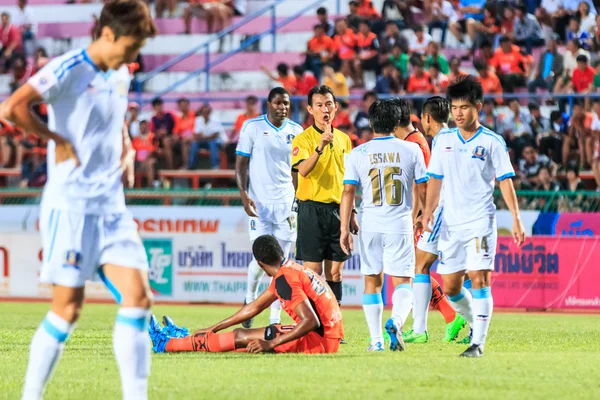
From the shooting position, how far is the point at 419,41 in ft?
74.0

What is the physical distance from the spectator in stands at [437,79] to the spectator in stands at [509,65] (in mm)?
1013

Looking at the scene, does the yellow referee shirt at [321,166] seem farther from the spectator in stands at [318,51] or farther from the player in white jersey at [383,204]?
the spectator in stands at [318,51]

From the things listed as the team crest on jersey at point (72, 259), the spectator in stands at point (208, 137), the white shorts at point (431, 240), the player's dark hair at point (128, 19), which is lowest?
the white shorts at point (431, 240)

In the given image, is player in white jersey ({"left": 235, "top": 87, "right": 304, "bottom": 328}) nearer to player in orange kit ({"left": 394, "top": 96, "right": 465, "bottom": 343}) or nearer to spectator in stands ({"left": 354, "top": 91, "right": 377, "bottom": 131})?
player in orange kit ({"left": 394, "top": 96, "right": 465, "bottom": 343})

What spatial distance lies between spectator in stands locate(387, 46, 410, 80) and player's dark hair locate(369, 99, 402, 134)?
475 inches

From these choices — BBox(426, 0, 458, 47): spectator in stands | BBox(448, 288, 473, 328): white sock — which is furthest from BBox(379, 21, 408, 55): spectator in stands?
BBox(448, 288, 473, 328): white sock

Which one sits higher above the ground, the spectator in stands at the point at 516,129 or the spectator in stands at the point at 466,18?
the spectator in stands at the point at 466,18

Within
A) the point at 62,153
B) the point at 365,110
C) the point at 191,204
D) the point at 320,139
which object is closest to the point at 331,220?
the point at 320,139

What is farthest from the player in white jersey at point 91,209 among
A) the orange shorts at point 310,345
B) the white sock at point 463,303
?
the white sock at point 463,303

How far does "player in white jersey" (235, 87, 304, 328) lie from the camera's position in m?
12.8

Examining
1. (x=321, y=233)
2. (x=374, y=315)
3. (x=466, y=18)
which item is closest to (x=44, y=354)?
(x=374, y=315)

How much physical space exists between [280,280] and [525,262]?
27.7 ft

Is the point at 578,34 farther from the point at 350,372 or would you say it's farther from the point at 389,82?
the point at 350,372

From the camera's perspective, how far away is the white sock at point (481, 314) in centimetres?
936
